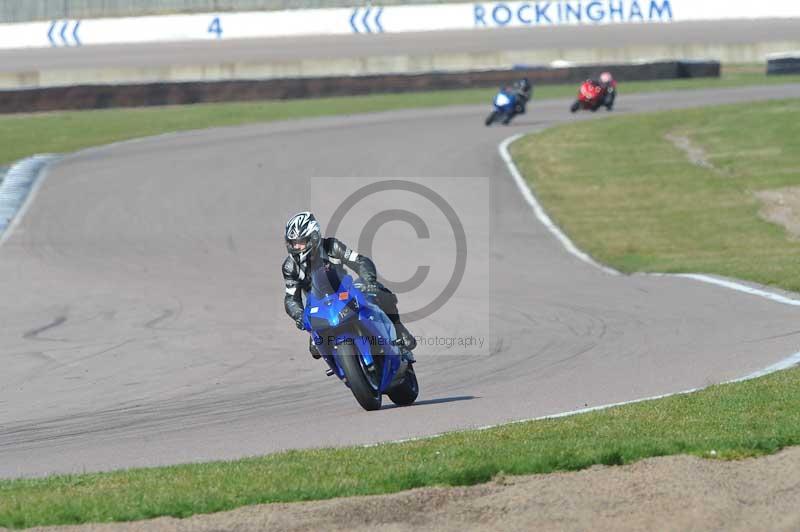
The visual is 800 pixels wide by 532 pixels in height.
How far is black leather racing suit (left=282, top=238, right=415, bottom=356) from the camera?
10109 mm

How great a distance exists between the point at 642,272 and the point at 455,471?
11.9 metres

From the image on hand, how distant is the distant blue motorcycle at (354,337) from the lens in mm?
9883

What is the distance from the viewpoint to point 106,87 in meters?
40.9

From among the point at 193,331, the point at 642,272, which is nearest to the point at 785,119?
the point at 642,272

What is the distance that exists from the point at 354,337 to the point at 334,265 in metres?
0.66

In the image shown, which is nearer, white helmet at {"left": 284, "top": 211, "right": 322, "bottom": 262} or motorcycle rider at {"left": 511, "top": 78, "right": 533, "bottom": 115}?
white helmet at {"left": 284, "top": 211, "right": 322, "bottom": 262}

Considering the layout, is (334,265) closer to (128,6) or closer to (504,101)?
(504,101)

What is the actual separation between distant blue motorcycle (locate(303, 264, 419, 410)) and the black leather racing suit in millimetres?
75

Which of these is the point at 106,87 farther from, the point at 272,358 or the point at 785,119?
the point at 272,358

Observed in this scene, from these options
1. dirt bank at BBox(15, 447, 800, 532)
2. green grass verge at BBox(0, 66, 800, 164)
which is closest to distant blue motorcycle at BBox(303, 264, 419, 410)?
dirt bank at BBox(15, 447, 800, 532)

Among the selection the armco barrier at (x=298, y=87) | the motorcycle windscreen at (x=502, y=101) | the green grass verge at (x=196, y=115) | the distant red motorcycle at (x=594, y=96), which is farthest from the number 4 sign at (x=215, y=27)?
the motorcycle windscreen at (x=502, y=101)

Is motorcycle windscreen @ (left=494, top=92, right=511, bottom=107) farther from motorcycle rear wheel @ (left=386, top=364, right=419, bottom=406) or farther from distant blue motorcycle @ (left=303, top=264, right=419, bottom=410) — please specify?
distant blue motorcycle @ (left=303, top=264, right=419, bottom=410)

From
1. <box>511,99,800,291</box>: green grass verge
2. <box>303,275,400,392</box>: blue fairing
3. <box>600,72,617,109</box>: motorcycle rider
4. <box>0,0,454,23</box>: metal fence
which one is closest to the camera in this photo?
<box>303,275,400,392</box>: blue fairing

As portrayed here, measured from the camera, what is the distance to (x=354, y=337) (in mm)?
9953
